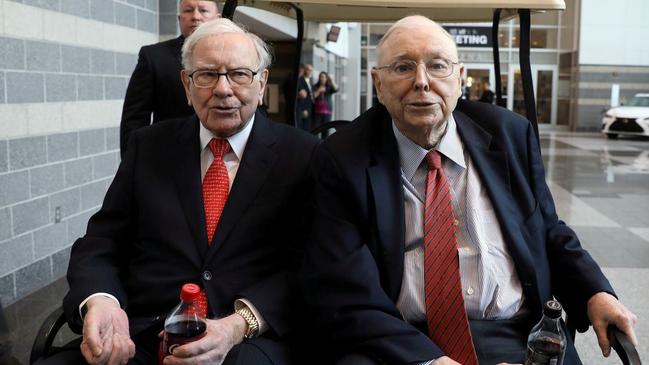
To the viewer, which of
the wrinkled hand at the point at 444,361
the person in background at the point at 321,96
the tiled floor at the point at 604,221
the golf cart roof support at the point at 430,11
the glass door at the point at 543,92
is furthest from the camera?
the glass door at the point at 543,92

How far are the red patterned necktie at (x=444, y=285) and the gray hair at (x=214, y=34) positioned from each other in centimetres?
75

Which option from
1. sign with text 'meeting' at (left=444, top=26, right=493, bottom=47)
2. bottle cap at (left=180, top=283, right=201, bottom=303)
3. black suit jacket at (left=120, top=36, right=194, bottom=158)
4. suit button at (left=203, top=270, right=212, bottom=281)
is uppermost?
sign with text 'meeting' at (left=444, top=26, right=493, bottom=47)

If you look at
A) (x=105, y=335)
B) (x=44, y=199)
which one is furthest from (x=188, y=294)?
(x=44, y=199)

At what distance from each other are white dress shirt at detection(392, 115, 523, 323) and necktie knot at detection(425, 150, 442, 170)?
0.06ft

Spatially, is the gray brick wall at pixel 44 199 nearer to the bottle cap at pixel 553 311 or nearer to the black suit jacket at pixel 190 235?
the black suit jacket at pixel 190 235

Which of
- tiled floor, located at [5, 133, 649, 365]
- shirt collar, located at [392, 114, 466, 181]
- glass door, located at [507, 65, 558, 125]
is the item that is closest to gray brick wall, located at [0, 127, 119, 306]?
tiled floor, located at [5, 133, 649, 365]

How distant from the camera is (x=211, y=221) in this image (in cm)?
214

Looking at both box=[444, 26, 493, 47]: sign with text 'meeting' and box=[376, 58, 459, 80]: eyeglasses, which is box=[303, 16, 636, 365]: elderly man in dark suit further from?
box=[444, 26, 493, 47]: sign with text 'meeting'

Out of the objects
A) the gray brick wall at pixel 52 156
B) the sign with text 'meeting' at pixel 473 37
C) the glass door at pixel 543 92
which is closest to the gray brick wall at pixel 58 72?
the gray brick wall at pixel 52 156

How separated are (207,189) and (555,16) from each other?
93.7ft

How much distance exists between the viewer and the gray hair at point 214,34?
2150 millimetres

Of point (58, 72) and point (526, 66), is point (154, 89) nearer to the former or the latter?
point (58, 72)

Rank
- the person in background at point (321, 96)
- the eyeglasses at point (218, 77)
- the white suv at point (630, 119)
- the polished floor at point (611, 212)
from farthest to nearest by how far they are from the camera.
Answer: the white suv at point (630, 119), the person in background at point (321, 96), the polished floor at point (611, 212), the eyeglasses at point (218, 77)

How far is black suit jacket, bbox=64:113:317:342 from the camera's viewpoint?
6.81 ft
